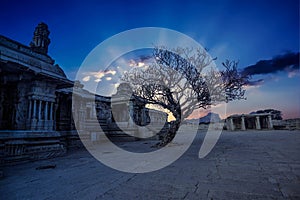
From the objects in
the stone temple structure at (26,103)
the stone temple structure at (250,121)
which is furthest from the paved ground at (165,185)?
the stone temple structure at (250,121)

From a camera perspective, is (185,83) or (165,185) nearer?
(165,185)

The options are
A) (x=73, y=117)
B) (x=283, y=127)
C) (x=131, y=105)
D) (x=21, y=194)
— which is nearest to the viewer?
(x=21, y=194)

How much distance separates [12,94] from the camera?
7.92 meters

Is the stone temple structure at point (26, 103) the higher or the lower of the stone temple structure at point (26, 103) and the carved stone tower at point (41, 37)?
the lower

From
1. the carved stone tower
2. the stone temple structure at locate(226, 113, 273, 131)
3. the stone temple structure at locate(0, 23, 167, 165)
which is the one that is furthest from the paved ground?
the stone temple structure at locate(226, 113, 273, 131)

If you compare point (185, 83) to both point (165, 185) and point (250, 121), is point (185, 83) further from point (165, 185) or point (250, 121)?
point (250, 121)

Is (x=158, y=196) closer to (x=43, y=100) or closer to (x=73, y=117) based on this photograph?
(x=43, y=100)

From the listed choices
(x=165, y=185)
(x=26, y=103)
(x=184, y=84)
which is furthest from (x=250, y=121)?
(x=26, y=103)

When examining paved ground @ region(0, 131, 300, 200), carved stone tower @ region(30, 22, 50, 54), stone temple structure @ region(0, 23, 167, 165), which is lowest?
paved ground @ region(0, 131, 300, 200)

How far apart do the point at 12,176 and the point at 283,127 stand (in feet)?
147

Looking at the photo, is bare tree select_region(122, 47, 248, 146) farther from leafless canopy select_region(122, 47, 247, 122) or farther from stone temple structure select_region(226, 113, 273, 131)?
stone temple structure select_region(226, 113, 273, 131)

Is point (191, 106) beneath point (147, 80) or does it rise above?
beneath

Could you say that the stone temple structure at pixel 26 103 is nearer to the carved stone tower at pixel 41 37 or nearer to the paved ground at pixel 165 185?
the paved ground at pixel 165 185

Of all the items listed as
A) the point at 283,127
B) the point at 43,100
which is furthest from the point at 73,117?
the point at 283,127
